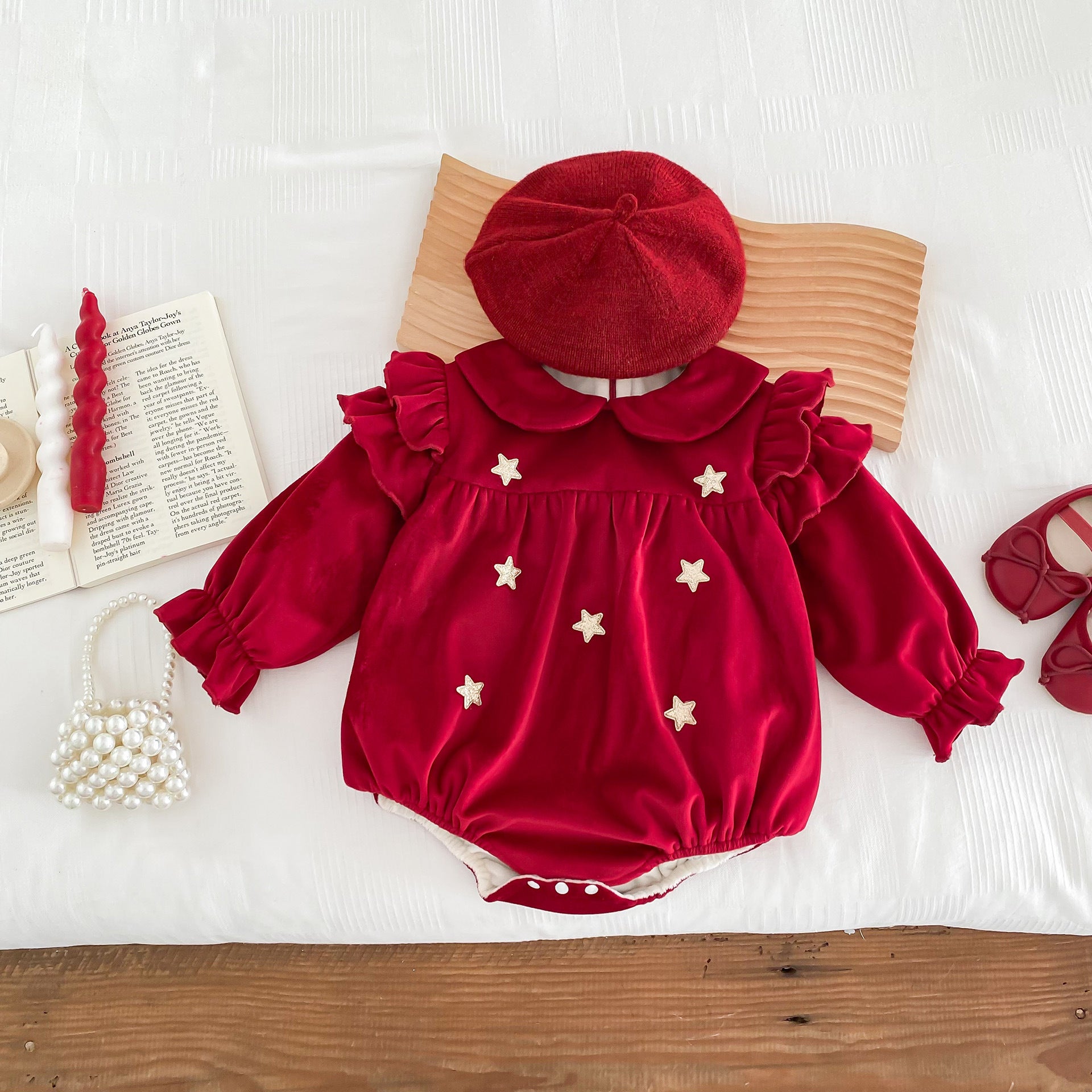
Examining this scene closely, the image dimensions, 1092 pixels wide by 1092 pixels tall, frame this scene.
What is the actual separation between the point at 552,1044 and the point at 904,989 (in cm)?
45

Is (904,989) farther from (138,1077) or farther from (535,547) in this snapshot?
(138,1077)

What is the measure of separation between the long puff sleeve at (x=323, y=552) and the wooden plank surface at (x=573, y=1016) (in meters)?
0.43

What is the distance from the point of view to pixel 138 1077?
41.8 inches

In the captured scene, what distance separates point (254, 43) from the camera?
115 cm

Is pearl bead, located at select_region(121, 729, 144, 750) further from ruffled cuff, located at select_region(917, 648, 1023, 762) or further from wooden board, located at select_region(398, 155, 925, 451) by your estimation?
ruffled cuff, located at select_region(917, 648, 1023, 762)

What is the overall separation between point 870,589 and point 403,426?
533 millimetres

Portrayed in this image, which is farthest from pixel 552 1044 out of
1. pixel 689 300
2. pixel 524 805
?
pixel 689 300

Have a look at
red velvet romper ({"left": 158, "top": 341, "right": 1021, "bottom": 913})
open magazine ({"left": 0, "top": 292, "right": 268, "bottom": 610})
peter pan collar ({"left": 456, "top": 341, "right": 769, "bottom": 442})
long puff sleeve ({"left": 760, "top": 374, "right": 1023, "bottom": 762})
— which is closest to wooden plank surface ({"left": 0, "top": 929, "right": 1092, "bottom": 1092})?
red velvet romper ({"left": 158, "top": 341, "right": 1021, "bottom": 913})

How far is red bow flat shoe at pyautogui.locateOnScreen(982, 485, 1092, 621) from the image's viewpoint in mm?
938

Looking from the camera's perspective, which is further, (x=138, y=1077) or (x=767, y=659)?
(x=138, y=1077)


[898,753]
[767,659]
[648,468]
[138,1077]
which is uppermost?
[648,468]

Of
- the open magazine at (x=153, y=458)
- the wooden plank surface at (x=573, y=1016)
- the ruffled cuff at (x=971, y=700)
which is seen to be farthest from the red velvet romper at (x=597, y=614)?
the wooden plank surface at (x=573, y=1016)

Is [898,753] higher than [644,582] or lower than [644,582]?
lower

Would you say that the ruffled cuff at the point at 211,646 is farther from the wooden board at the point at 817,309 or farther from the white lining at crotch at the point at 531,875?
the wooden board at the point at 817,309
